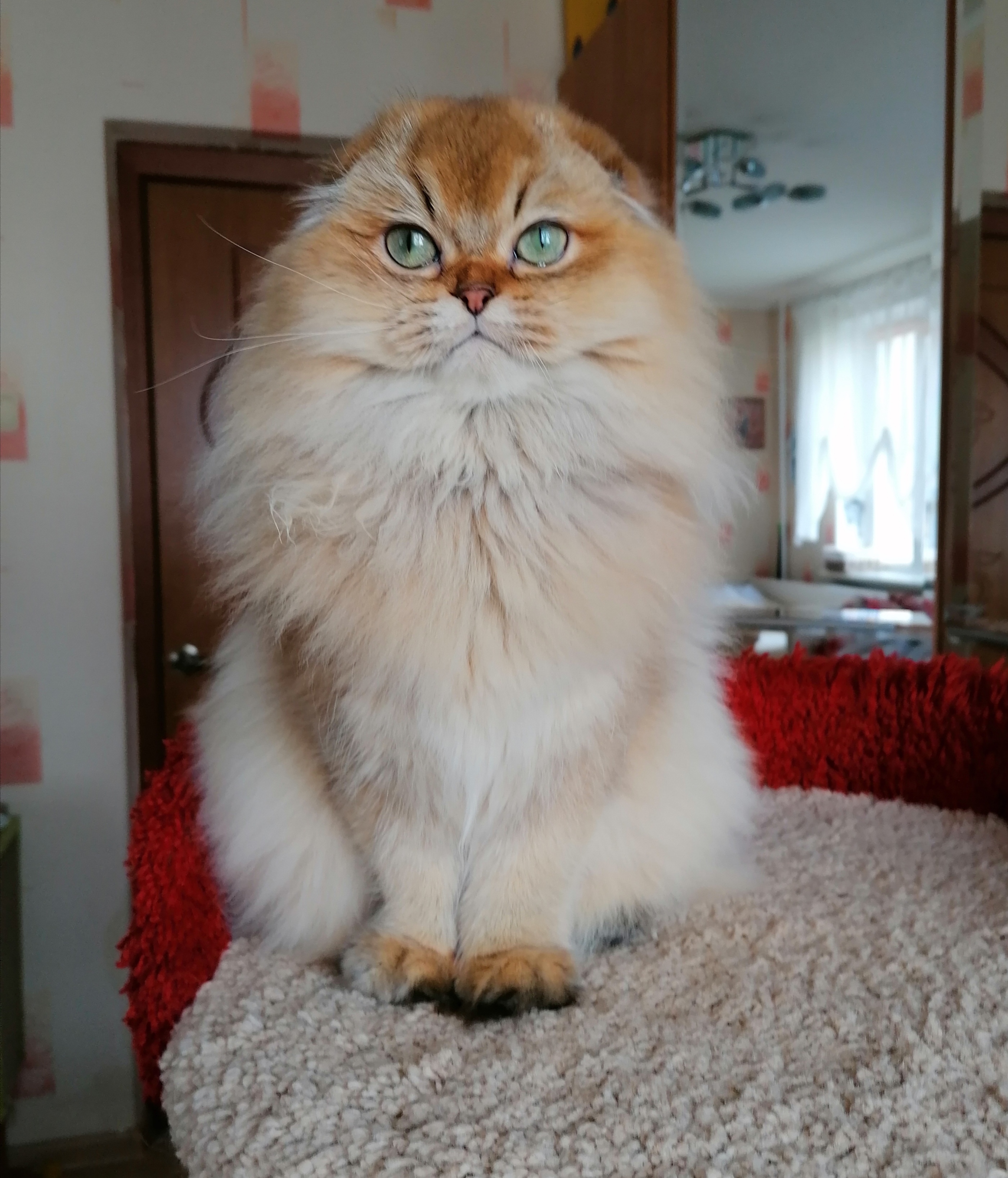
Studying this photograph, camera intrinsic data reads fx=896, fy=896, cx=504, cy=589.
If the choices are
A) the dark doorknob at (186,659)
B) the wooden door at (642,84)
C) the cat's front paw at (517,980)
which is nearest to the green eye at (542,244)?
the cat's front paw at (517,980)

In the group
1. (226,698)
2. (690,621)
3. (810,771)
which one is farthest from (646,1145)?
(810,771)

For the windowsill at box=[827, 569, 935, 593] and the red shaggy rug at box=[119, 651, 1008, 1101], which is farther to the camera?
the windowsill at box=[827, 569, 935, 593]

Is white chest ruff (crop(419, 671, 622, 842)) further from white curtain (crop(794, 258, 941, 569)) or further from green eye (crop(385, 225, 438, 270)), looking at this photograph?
white curtain (crop(794, 258, 941, 569))

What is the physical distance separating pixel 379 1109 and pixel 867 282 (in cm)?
176

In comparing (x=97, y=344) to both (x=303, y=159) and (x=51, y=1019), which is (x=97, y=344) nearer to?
(x=303, y=159)

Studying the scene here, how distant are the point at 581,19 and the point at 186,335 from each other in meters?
1.29

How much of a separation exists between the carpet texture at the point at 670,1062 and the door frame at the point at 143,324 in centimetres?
144

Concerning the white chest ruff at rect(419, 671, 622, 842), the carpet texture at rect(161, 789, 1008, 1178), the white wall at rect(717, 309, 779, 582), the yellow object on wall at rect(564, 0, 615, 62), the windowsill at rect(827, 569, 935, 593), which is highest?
the yellow object on wall at rect(564, 0, 615, 62)

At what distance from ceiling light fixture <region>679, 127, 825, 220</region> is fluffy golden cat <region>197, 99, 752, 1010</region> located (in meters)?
0.94

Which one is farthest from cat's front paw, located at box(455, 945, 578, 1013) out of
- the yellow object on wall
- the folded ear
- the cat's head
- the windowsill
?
the yellow object on wall

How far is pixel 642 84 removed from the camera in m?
1.80

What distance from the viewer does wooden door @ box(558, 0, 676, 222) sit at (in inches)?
67.6

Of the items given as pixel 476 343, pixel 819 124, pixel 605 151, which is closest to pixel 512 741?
pixel 476 343

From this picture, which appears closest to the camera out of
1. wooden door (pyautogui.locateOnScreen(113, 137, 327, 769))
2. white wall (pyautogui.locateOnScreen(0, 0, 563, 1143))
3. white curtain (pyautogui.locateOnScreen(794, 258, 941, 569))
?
white curtain (pyautogui.locateOnScreen(794, 258, 941, 569))
